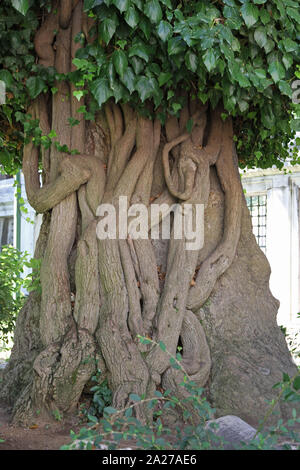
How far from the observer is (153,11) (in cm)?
420

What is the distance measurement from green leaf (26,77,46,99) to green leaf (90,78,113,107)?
660 millimetres

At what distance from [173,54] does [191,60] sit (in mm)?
178

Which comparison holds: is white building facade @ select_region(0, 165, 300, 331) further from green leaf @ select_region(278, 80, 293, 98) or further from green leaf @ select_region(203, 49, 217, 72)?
green leaf @ select_region(203, 49, 217, 72)

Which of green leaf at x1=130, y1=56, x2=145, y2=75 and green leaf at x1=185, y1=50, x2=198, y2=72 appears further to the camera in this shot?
green leaf at x1=130, y1=56, x2=145, y2=75

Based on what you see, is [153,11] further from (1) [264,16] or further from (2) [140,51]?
(1) [264,16]

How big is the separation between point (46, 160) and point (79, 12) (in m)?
1.35

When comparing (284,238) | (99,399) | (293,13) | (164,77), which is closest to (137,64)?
(164,77)

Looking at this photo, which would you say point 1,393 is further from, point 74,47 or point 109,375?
point 74,47

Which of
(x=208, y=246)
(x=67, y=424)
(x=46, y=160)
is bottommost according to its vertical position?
(x=67, y=424)

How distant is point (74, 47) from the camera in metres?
5.12

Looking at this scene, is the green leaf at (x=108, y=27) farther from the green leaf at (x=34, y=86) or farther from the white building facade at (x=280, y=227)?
the white building facade at (x=280, y=227)

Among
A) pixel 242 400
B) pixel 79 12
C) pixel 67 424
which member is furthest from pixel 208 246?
pixel 79 12

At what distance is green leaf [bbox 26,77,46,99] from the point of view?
16.1ft

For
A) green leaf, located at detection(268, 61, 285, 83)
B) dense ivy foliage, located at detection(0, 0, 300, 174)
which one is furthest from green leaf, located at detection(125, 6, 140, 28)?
green leaf, located at detection(268, 61, 285, 83)
